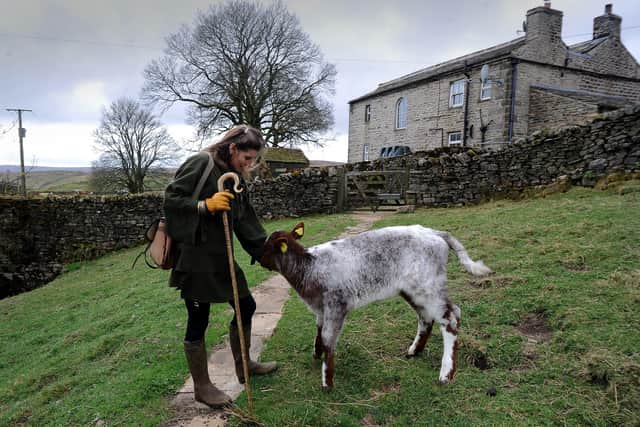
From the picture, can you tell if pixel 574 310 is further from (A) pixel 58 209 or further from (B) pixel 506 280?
(A) pixel 58 209

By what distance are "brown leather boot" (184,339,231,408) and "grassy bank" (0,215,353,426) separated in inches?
12.9

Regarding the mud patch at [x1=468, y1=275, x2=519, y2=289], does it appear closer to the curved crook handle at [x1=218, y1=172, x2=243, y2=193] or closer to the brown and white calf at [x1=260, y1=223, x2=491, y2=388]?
the brown and white calf at [x1=260, y1=223, x2=491, y2=388]

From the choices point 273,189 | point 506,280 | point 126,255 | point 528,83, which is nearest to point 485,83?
point 528,83

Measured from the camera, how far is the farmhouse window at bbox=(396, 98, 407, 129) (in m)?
26.6

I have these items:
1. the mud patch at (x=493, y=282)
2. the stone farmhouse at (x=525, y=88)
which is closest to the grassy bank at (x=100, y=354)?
the mud patch at (x=493, y=282)

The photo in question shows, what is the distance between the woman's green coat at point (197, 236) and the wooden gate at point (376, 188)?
37.5 ft

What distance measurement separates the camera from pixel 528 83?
1978cm

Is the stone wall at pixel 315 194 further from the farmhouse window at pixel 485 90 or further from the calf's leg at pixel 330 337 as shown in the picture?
the calf's leg at pixel 330 337

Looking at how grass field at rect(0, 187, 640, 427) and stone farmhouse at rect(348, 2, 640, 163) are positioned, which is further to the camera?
stone farmhouse at rect(348, 2, 640, 163)

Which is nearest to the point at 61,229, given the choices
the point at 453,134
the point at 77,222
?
the point at 77,222

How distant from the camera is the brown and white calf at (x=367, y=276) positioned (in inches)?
134

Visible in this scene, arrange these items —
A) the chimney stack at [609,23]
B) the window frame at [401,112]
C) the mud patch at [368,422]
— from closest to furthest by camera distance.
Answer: the mud patch at [368,422] < the chimney stack at [609,23] < the window frame at [401,112]

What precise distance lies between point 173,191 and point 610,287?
16.2ft

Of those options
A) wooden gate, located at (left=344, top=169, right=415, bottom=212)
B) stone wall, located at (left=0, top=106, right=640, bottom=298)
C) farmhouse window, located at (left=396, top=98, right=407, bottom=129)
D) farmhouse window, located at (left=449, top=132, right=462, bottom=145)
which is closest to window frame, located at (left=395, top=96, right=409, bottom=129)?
farmhouse window, located at (left=396, top=98, right=407, bottom=129)
